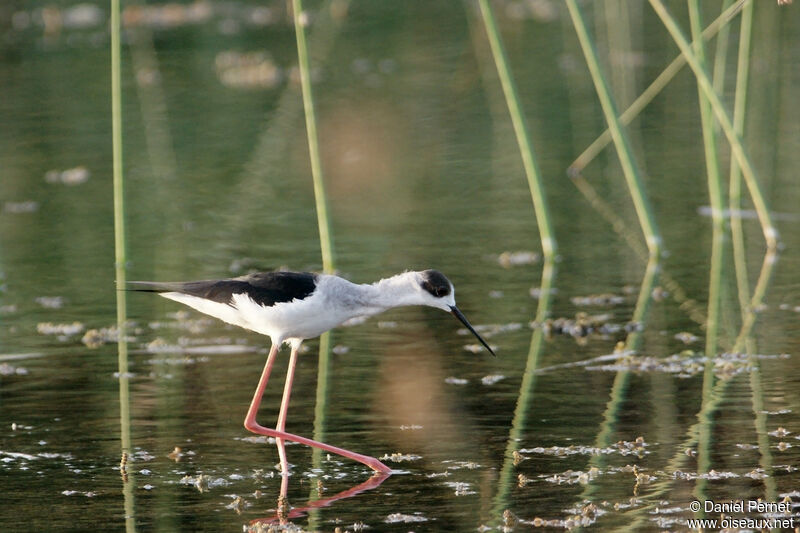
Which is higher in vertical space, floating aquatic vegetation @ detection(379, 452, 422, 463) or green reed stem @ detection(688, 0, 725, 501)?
green reed stem @ detection(688, 0, 725, 501)

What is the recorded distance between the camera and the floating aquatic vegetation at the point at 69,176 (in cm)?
1580

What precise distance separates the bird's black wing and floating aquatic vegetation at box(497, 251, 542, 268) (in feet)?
14.9

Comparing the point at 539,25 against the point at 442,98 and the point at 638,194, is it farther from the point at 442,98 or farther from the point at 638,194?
the point at 638,194

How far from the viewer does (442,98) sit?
66.2ft

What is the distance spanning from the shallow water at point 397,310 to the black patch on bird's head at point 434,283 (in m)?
0.80

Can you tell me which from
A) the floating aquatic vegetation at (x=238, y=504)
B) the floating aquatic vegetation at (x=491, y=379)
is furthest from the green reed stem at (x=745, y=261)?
the floating aquatic vegetation at (x=238, y=504)

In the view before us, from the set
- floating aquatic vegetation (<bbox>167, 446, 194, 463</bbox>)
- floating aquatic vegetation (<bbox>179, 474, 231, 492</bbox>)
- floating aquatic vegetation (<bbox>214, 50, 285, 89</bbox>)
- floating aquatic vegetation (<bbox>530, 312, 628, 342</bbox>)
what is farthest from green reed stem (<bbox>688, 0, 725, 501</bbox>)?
floating aquatic vegetation (<bbox>214, 50, 285, 89</bbox>)

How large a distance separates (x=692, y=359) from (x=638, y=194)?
257cm

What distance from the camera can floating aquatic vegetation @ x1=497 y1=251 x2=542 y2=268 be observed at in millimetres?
11898

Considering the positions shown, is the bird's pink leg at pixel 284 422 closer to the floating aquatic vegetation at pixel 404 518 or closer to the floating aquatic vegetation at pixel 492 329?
the floating aquatic vegetation at pixel 404 518

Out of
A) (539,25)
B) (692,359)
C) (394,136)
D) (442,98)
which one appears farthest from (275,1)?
(692,359)

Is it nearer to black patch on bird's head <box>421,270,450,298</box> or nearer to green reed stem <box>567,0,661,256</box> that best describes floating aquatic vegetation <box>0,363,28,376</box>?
black patch on bird's head <box>421,270,450,298</box>

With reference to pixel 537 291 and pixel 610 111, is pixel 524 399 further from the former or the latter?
pixel 610 111

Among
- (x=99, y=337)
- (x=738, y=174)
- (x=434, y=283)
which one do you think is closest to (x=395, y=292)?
(x=434, y=283)
